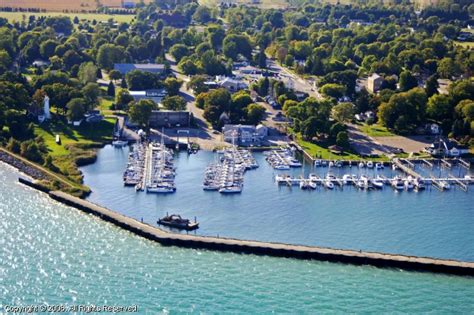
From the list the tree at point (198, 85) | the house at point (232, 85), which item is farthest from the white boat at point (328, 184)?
the house at point (232, 85)

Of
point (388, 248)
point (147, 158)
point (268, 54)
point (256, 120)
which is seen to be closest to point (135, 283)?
point (388, 248)

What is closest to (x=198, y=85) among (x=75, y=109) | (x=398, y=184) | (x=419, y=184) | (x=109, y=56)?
(x=75, y=109)

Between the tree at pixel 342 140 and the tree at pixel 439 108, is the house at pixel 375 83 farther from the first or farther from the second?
the tree at pixel 342 140

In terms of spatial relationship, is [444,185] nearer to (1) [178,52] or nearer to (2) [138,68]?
(2) [138,68]

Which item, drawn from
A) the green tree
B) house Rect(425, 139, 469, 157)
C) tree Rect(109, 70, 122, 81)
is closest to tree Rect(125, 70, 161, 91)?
tree Rect(109, 70, 122, 81)

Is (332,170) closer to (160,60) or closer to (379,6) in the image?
(160,60)

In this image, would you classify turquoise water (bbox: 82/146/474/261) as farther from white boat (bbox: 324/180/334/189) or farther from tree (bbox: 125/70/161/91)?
tree (bbox: 125/70/161/91)

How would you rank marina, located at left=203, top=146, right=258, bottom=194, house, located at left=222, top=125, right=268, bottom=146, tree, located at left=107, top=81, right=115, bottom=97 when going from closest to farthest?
1. marina, located at left=203, top=146, right=258, bottom=194
2. house, located at left=222, top=125, right=268, bottom=146
3. tree, located at left=107, top=81, right=115, bottom=97
